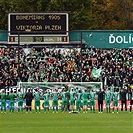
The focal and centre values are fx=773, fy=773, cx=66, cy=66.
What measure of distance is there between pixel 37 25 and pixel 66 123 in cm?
1794

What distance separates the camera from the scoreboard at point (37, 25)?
54219mm

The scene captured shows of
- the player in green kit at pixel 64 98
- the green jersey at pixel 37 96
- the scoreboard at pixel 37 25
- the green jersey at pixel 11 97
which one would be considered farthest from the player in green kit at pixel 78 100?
the scoreboard at pixel 37 25

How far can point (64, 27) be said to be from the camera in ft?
178

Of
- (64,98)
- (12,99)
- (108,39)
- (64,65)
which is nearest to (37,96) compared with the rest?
(12,99)

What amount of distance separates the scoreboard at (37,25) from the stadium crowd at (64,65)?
1.73 m

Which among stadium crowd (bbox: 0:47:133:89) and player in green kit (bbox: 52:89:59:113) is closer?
player in green kit (bbox: 52:89:59:113)

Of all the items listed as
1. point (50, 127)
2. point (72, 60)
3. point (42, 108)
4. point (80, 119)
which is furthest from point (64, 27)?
point (50, 127)

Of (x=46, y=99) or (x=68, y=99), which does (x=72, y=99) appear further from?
(x=46, y=99)

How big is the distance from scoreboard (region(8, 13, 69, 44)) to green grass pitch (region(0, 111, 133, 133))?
9.95m

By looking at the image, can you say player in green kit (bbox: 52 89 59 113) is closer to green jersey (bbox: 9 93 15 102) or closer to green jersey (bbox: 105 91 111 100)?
green jersey (bbox: 9 93 15 102)

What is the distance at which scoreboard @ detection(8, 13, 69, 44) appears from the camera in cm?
5422

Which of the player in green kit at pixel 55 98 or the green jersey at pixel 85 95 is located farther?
the player in green kit at pixel 55 98

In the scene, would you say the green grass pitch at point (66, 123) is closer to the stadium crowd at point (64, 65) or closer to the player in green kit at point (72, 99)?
the player in green kit at point (72, 99)

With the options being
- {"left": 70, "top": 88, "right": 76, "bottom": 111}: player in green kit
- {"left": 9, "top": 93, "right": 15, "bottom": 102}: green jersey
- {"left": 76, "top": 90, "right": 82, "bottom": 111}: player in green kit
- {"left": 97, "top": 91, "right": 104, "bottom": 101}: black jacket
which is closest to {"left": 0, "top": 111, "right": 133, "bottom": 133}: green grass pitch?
{"left": 9, "top": 93, "right": 15, "bottom": 102}: green jersey
